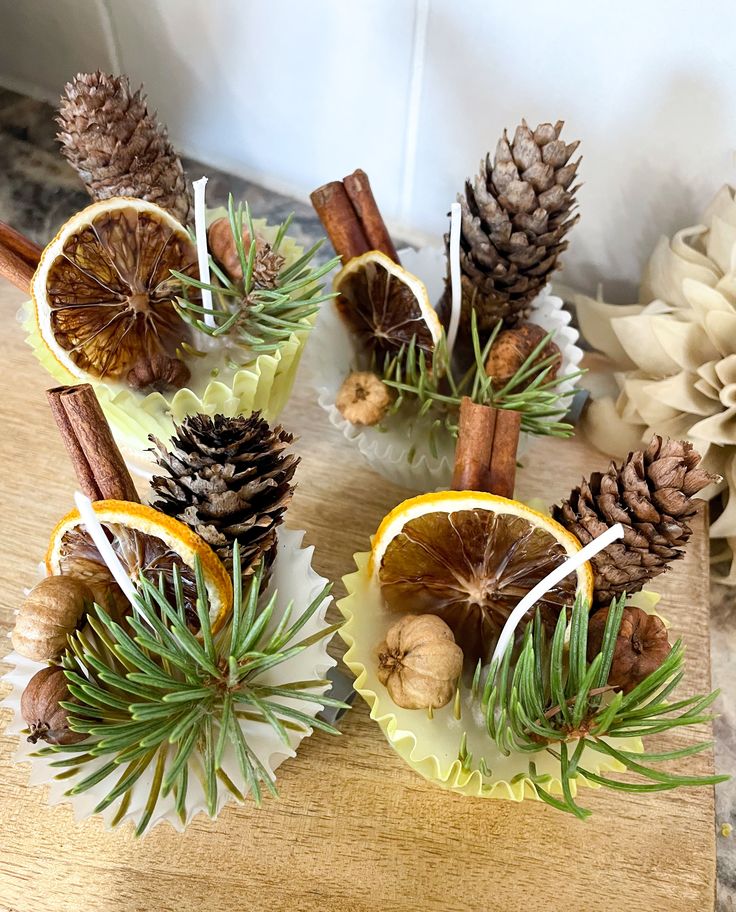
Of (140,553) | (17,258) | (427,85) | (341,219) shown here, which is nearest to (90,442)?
(140,553)

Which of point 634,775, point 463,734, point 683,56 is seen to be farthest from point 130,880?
point 683,56

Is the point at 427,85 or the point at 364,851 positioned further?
the point at 427,85

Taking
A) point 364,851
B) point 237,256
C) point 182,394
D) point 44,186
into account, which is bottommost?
point 364,851

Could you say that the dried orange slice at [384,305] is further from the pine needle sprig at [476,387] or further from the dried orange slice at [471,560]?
the dried orange slice at [471,560]

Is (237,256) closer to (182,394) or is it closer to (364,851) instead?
(182,394)

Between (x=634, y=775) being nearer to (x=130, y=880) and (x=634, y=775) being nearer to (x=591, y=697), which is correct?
(x=591, y=697)

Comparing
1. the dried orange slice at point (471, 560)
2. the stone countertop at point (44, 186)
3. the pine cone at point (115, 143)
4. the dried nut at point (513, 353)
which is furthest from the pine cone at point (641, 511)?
the stone countertop at point (44, 186)

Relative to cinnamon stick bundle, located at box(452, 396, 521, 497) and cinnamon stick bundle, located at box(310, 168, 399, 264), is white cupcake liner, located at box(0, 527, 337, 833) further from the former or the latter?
cinnamon stick bundle, located at box(310, 168, 399, 264)

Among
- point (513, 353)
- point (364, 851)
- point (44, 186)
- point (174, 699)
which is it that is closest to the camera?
point (174, 699)
